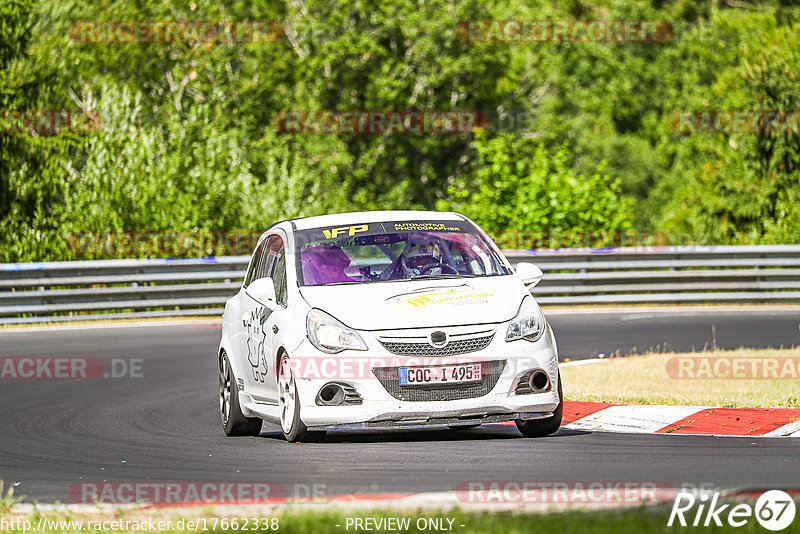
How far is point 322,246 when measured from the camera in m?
10.0

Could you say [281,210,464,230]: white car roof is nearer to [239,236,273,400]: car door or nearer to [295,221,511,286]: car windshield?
[295,221,511,286]: car windshield

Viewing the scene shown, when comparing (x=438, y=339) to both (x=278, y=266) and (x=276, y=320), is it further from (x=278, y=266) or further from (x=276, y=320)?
(x=278, y=266)

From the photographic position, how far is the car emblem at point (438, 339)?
873 centimetres

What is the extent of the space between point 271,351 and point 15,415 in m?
3.75

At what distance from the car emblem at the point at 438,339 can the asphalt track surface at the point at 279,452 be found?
0.70 metres

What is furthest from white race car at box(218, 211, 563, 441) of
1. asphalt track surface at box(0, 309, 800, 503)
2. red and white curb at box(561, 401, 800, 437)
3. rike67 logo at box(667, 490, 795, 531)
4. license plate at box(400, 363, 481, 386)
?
rike67 logo at box(667, 490, 795, 531)

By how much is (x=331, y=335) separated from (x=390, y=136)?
3411 cm

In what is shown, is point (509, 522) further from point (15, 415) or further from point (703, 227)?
point (703, 227)

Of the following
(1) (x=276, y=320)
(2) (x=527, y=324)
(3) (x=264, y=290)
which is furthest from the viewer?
(3) (x=264, y=290)

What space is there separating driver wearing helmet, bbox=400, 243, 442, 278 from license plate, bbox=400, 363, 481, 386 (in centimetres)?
122

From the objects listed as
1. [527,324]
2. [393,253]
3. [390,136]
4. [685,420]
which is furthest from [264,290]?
[390,136]

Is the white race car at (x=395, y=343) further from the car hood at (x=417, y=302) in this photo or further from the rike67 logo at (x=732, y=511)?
the rike67 logo at (x=732, y=511)

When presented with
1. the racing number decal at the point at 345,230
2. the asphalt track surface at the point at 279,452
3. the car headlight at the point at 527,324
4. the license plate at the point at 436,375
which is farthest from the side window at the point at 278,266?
the car headlight at the point at 527,324

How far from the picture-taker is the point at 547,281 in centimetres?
2323
